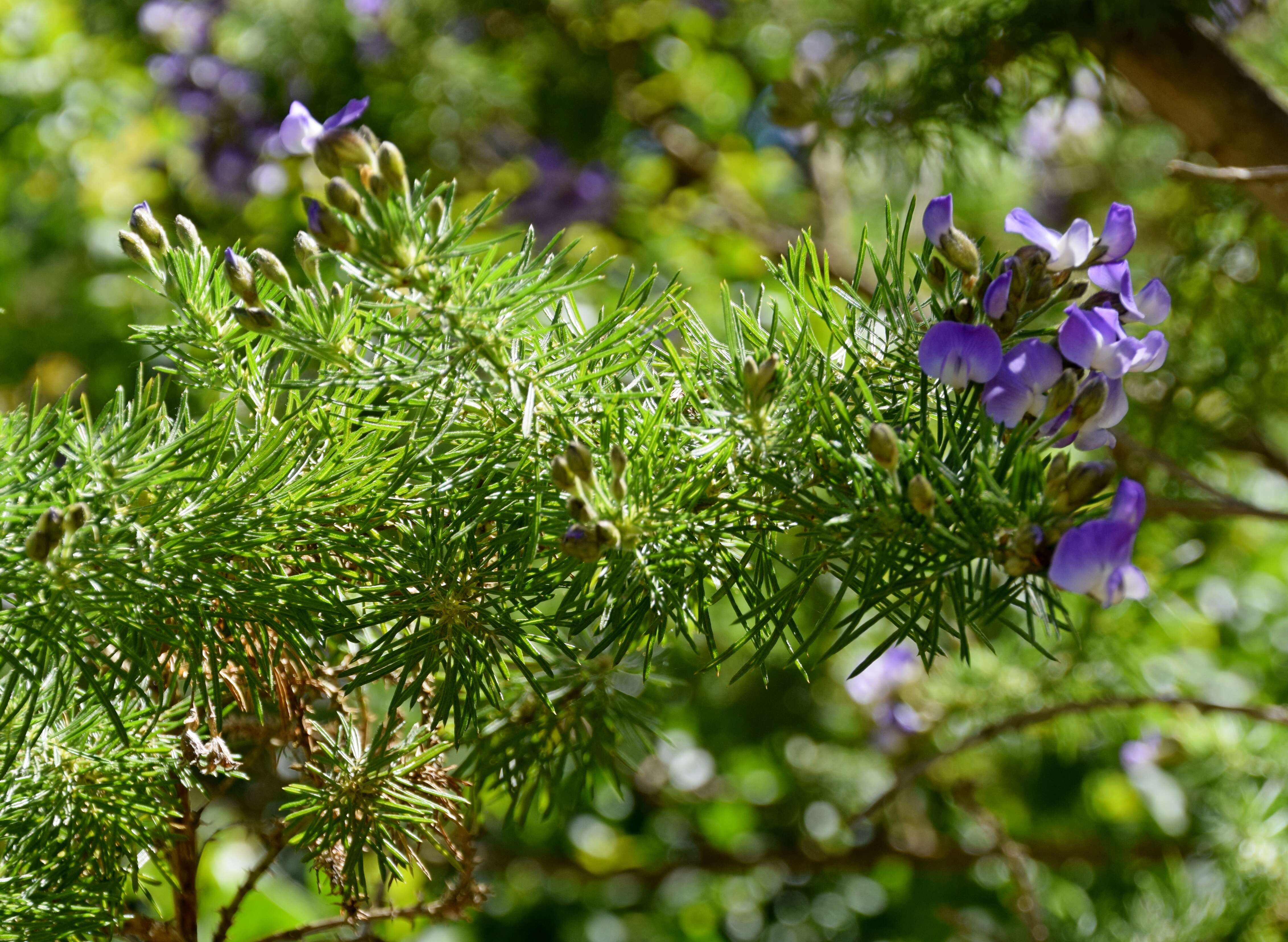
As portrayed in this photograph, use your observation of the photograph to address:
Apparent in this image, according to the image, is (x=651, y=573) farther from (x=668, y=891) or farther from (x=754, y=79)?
(x=754, y=79)

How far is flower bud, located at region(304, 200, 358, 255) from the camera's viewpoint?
0.23 m

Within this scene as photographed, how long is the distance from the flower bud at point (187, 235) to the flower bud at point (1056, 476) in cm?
25

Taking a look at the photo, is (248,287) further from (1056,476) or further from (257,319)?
(1056,476)

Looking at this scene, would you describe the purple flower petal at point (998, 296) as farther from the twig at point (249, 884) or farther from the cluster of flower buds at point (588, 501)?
the twig at point (249, 884)

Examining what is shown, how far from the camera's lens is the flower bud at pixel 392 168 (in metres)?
0.25

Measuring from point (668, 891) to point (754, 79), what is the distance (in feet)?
3.49

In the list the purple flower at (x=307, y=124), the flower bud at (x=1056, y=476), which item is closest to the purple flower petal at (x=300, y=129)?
the purple flower at (x=307, y=124)

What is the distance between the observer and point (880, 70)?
28.8 inches

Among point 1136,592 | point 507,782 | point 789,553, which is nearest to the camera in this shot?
point 1136,592

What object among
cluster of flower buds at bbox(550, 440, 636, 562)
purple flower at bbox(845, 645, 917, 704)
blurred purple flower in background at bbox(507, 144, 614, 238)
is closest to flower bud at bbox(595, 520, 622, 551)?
cluster of flower buds at bbox(550, 440, 636, 562)

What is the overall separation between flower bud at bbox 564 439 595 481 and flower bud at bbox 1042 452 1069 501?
11 cm

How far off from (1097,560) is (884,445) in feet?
0.18

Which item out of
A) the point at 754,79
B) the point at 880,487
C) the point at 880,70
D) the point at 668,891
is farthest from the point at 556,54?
the point at 880,487

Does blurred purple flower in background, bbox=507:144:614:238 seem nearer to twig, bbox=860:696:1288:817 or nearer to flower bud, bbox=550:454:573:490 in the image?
twig, bbox=860:696:1288:817
